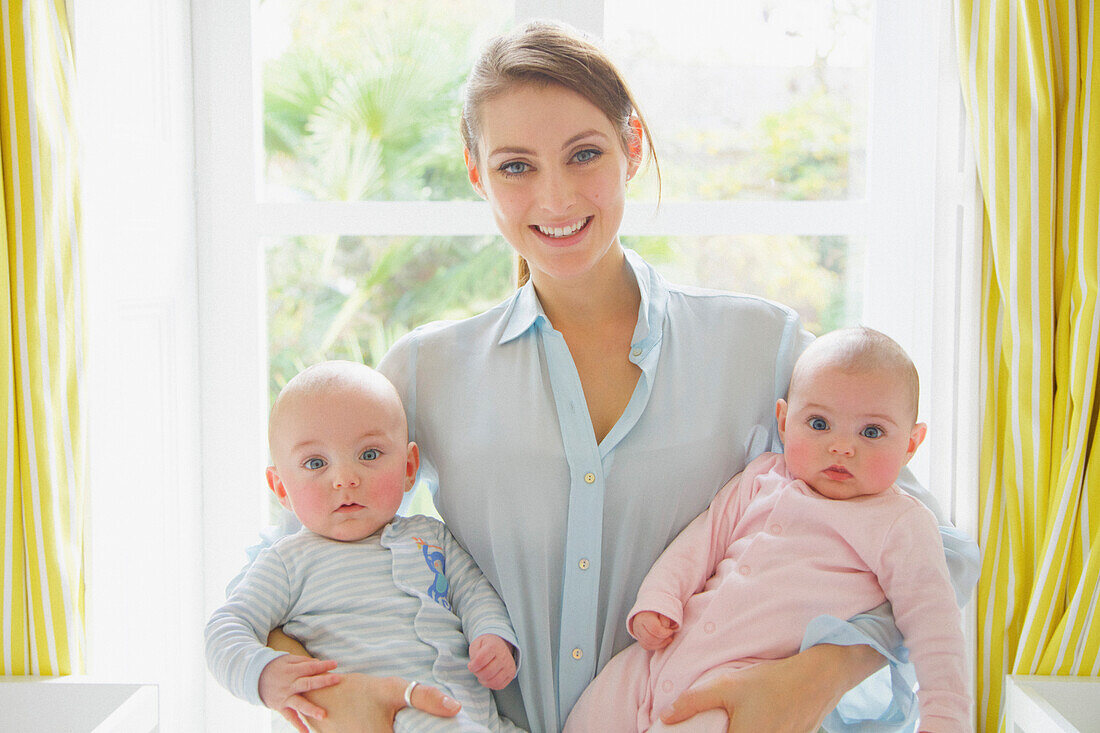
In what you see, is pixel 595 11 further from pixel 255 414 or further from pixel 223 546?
pixel 223 546

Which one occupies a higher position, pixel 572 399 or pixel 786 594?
pixel 572 399

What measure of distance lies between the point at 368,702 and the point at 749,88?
64.9 inches

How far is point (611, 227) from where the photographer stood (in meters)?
1.51

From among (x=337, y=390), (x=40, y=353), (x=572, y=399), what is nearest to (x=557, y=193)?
(x=572, y=399)

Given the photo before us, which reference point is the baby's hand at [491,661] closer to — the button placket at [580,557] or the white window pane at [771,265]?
the button placket at [580,557]

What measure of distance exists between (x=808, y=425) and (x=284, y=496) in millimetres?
880

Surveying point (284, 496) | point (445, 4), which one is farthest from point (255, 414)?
point (445, 4)

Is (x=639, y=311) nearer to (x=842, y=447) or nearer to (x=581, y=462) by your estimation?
(x=581, y=462)

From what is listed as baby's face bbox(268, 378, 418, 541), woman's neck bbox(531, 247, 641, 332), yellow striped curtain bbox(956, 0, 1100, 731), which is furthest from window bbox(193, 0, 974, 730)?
baby's face bbox(268, 378, 418, 541)

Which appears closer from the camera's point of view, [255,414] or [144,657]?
[144,657]

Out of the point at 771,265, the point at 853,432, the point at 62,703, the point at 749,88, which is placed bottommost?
the point at 62,703

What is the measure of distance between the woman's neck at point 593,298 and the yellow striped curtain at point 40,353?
0.84 meters

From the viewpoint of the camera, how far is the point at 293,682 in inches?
51.7

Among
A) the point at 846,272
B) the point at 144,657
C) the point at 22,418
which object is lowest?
the point at 144,657
